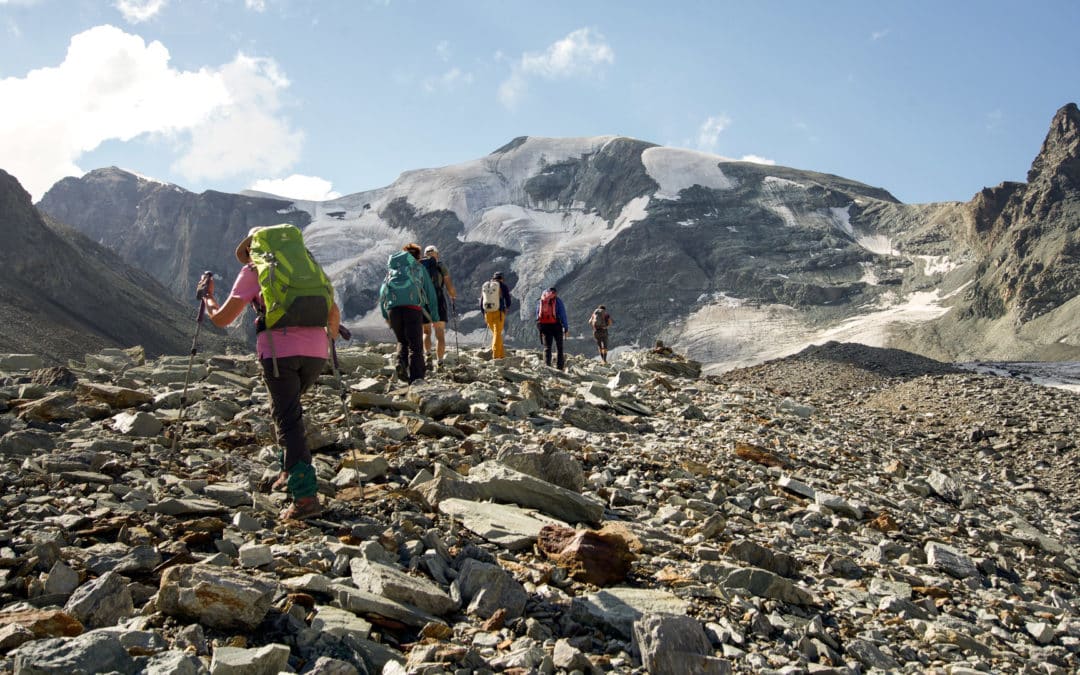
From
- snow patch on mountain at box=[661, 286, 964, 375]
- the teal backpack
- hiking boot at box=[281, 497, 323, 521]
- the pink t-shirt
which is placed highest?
the teal backpack

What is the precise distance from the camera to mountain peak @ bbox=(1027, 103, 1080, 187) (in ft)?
314

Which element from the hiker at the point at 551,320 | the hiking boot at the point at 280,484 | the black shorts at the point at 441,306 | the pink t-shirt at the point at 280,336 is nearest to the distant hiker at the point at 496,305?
the hiker at the point at 551,320

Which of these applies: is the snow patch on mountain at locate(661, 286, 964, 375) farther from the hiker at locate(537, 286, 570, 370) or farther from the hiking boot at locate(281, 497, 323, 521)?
the hiking boot at locate(281, 497, 323, 521)

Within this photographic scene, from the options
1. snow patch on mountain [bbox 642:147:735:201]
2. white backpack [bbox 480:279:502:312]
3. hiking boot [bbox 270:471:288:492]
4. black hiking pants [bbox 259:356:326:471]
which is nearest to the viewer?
black hiking pants [bbox 259:356:326:471]

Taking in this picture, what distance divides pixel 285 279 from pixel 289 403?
0.92 m

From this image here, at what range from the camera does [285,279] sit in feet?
18.1

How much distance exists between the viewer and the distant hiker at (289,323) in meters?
5.47

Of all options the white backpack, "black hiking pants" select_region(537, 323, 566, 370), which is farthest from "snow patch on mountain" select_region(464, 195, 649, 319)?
the white backpack

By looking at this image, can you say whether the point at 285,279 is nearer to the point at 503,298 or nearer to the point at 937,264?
the point at 503,298

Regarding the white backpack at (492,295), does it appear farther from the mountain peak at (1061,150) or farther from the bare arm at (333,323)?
the mountain peak at (1061,150)

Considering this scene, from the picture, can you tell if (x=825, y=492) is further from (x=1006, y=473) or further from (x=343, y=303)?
(x=343, y=303)

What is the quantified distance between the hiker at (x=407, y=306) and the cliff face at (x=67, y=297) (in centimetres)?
5303

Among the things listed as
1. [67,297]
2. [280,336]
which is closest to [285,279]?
[280,336]

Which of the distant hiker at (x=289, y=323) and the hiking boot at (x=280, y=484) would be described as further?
the hiking boot at (x=280, y=484)
